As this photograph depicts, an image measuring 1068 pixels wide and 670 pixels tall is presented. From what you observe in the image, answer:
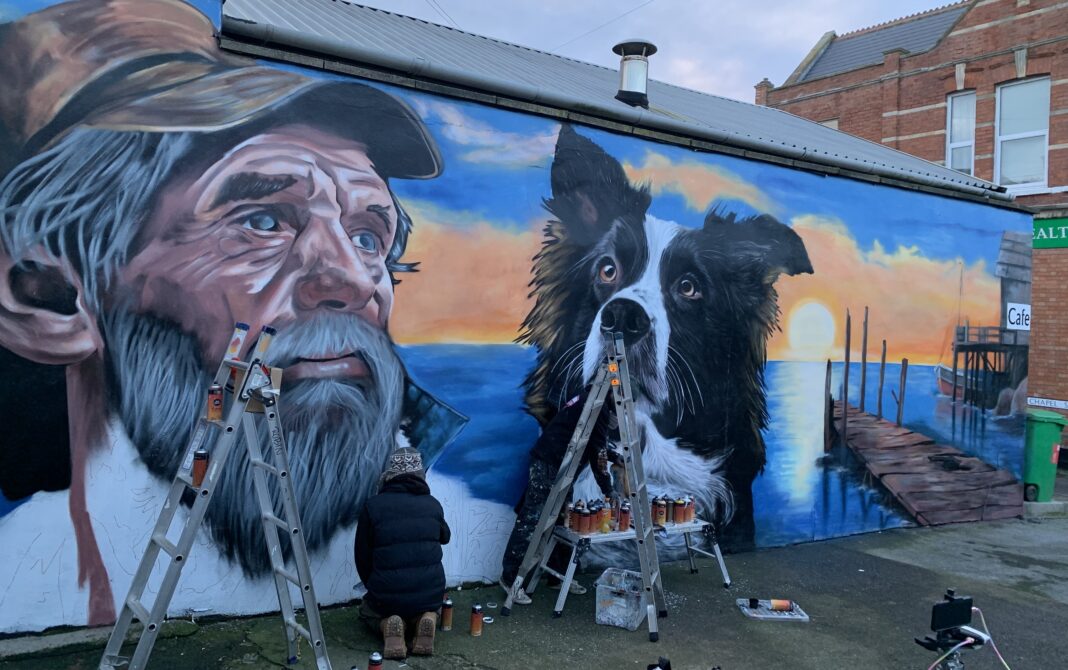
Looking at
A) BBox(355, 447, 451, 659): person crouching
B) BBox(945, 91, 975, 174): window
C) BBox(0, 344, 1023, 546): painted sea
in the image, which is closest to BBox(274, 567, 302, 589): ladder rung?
BBox(355, 447, 451, 659): person crouching

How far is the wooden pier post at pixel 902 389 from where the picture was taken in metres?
8.87

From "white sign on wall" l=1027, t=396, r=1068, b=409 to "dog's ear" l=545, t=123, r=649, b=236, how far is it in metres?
11.7

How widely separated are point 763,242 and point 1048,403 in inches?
403

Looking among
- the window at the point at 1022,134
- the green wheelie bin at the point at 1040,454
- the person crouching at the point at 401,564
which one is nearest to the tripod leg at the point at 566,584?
the person crouching at the point at 401,564

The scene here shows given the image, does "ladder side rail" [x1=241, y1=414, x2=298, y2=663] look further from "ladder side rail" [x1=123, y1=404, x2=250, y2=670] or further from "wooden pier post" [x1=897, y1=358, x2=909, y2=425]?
"wooden pier post" [x1=897, y1=358, x2=909, y2=425]

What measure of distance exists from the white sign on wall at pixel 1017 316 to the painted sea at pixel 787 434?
125 cm

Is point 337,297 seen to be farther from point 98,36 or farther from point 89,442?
point 98,36

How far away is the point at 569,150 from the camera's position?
255 inches

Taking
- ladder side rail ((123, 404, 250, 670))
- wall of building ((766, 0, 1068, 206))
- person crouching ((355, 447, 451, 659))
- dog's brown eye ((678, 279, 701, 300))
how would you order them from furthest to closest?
wall of building ((766, 0, 1068, 206))
dog's brown eye ((678, 279, 701, 300))
person crouching ((355, 447, 451, 659))
ladder side rail ((123, 404, 250, 670))

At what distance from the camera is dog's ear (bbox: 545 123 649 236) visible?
6.43 meters

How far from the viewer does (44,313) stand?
457cm

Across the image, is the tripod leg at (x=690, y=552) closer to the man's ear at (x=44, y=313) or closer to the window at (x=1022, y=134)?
the man's ear at (x=44, y=313)

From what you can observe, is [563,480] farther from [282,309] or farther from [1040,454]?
[1040,454]

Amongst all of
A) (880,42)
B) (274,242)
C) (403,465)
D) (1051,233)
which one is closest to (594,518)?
(403,465)
